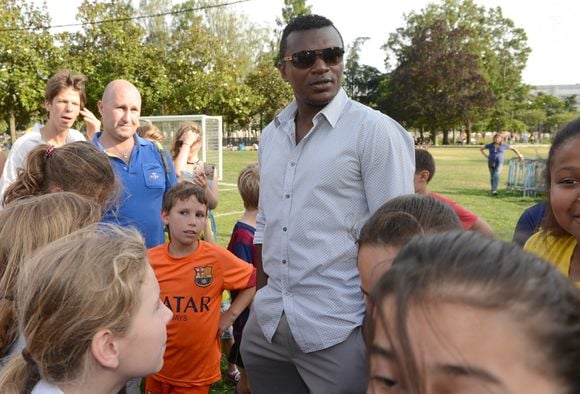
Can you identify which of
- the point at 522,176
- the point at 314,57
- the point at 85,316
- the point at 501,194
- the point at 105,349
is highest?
the point at 314,57

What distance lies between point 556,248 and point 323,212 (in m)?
0.96

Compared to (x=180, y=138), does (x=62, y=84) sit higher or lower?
higher

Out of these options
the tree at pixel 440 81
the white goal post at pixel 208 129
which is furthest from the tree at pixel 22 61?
the tree at pixel 440 81

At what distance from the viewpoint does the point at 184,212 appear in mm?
3656

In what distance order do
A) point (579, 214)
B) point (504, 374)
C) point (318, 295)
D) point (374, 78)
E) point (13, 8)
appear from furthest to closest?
point (374, 78), point (13, 8), point (318, 295), point (579, 214), point (504, 374)

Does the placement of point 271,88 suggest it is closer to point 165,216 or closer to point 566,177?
point 165,216

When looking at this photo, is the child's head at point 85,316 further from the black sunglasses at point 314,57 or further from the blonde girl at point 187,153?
the blonde girl at point 187,153

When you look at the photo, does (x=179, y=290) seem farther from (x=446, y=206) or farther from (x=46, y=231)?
(x=446, y=206)

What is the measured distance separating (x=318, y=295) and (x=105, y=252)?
107 centimetres

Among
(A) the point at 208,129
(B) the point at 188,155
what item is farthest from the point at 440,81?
(B) the point at 188,155

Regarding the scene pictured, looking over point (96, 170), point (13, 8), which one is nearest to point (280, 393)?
point (96, 170)

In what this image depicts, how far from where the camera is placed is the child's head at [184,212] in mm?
3504

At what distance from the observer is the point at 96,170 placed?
2955 millimetres

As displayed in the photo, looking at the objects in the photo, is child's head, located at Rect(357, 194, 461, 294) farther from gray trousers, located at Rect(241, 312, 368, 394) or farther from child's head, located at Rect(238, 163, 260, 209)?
child's head, located at Rect(238, 163, 260, 209)
